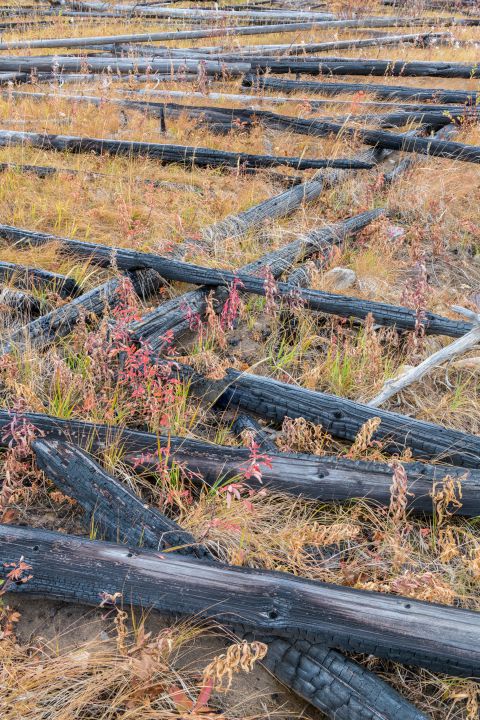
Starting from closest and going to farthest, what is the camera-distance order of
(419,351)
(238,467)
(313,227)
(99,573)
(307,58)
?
(99,573), (238,467), (419,351), (313,227), (307,58)

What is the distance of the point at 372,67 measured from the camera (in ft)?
34.9

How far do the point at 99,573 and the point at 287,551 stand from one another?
33.4 inches

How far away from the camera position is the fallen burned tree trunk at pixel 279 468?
2928 mm

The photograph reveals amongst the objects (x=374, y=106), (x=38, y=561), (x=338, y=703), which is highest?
(x=374, y=106)

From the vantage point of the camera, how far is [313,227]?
583 centimetres

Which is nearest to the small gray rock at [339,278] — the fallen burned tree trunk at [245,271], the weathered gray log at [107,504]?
the fallen burned tree trunk at [245,271]

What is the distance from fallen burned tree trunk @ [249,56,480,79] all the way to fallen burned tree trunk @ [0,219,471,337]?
23.1 ft

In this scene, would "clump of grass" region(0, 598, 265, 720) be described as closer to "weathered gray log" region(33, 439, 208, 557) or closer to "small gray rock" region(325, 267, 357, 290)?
"weathered gray log" region(33, 439, 208, 557)

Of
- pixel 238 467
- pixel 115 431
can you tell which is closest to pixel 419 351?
pixel 238 467

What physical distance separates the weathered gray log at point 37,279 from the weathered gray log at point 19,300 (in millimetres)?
115

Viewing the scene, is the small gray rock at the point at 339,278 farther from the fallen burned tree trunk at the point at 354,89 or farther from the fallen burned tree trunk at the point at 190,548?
the fallen burned tree trunk at the point at 354,89

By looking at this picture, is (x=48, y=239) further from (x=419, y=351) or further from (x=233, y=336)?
(x=419, y=351)

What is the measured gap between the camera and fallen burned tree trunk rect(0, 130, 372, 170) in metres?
6.88

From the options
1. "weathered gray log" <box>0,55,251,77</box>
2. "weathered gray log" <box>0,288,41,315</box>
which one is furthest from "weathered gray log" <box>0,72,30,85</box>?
"weathered gray log" <box>0,288,41,315</box>
